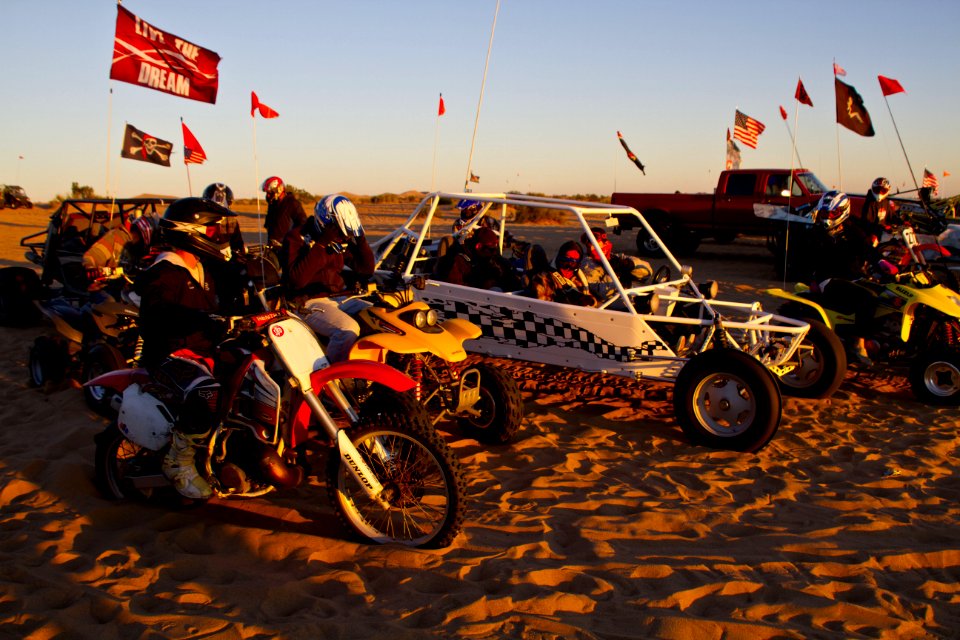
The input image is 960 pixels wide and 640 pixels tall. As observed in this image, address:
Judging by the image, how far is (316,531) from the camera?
13.3ft

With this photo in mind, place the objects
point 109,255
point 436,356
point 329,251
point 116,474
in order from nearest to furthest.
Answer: point 116,474, point 436,356, point 329,251, point 109,255

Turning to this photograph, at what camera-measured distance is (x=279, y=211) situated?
11.2 meters

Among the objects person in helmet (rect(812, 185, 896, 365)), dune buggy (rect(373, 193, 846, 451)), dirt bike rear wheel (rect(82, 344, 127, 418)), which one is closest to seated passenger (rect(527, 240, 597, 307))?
dune buggy (rect(373, 193, 846, 451))

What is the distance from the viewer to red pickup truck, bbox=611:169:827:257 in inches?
647

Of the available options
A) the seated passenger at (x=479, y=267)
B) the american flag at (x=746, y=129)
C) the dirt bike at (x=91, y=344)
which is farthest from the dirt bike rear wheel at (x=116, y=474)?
the american flag at (x=746, y=129)

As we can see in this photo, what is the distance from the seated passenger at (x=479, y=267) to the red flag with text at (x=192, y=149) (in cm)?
849

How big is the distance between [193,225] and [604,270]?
15.4ft

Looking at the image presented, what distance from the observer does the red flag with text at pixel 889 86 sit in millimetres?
A: 13805

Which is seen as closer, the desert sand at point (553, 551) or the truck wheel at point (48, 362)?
the desert sand at point (553, 551)

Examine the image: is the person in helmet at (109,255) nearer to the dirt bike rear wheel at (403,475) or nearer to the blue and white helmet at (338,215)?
the blue and white helmet at (338,215)

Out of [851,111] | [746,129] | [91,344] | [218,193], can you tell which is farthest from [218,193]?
[746,129]

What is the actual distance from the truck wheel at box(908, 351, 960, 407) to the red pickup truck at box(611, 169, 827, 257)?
31.8 feet

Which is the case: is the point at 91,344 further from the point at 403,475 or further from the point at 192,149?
the point at 192,149

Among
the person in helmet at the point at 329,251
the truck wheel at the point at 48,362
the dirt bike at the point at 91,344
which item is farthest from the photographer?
the truck wheel at the point at 48,362
